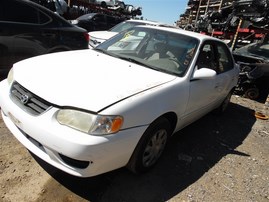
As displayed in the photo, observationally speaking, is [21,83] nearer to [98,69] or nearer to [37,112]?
[37,112]

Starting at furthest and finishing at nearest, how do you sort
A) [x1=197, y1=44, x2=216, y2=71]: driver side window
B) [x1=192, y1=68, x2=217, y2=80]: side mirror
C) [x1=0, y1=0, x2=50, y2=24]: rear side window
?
[x1=0, y1=0, x2=50, y2=24]: rear side window → [x1=197, y1=44, x2=216, y2=71]: driver side window → [x1=192, y1=68, x2=217, y2=80]: side mirror

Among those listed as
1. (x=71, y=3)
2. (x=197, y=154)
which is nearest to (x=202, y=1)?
(x=71, y=3)

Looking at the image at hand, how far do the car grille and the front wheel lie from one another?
950 mm

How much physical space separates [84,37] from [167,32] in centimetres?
266

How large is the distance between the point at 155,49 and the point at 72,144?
1.96 metres

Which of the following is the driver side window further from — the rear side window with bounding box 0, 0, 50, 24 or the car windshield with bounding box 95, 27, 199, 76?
the rear side window with bounding box 0, 0, 50, 24

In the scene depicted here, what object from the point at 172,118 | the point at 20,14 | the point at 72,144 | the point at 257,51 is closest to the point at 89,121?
the point at 72,144

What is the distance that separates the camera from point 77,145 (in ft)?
7.17

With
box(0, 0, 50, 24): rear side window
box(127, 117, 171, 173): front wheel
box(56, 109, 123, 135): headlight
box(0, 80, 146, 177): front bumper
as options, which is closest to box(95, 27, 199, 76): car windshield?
box(127, 117, 171, 173): front wheel

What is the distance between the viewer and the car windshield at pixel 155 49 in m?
3.38

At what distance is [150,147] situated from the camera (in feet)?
9.68

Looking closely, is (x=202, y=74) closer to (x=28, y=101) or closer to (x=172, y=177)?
(x=172, y=177)

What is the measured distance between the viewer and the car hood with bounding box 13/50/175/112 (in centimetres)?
239

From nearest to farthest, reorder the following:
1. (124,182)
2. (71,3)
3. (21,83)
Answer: (21,83)
(124,182)
(71,3)
